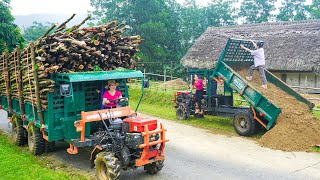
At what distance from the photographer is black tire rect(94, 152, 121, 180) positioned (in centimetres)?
671

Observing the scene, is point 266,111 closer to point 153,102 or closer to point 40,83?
point 40,83

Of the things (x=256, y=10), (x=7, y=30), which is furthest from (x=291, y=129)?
(x=256, y=10)

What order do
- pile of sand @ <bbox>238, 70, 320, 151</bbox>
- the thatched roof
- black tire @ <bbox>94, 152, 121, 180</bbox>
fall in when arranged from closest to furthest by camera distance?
black tire @ <bbox>94, 152, 121, 180</bbox>, pile of sand @ <bbox>238, 70, 320, 151</bbox>, the thatched roof

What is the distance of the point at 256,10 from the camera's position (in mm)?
36062

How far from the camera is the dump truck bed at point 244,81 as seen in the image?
36.0 ft

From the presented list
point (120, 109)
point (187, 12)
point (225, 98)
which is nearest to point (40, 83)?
point (120, 109)

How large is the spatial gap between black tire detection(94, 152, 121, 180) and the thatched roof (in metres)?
15.7

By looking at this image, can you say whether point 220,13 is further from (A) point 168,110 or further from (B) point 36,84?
(B) point 36,84

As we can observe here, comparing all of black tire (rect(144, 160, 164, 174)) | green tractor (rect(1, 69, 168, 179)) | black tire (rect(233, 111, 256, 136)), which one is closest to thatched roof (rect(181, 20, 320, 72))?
black tire (rect(233, 111, 256, 136))

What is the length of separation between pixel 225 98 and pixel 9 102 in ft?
26.5

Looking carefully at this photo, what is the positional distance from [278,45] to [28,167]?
1780 centimetres

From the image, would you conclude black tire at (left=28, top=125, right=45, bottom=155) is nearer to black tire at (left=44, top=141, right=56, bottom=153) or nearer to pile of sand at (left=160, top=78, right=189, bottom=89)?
black tire at (left=44, top=141, right=56, bottom=153)

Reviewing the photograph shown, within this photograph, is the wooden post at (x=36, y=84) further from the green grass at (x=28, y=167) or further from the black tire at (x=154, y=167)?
the black tire at (x=154, y=167)

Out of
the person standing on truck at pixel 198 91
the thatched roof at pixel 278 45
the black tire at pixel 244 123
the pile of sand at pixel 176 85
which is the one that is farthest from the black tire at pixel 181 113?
the thatched roof at pixel 278 45
